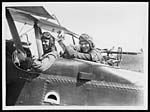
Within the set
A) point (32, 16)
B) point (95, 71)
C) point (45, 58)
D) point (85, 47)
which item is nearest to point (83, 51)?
point (85, 47)

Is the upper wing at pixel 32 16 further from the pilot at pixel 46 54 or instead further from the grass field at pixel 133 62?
the grass field at pixel 133 62

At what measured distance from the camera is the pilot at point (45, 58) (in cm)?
165

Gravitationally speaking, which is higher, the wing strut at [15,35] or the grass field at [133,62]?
the wing strut at [15,35]

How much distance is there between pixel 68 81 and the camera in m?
1.64

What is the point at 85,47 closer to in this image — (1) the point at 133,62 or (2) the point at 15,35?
(1) the point at 133,62

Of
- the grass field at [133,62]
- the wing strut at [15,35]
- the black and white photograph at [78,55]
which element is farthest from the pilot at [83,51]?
the wing strut at [15,35]

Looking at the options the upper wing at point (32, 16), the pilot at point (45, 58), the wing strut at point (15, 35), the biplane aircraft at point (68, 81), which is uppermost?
the upper wing at point (32, 16)

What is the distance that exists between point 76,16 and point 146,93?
2.32 feet

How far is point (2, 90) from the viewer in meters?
1.69

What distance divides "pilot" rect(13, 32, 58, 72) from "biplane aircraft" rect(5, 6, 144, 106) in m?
0.03

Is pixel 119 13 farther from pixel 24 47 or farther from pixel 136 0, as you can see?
pixel 24 47

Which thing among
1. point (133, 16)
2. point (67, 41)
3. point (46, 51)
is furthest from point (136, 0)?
point (46, 51)

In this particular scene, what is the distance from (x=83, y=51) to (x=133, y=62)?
34cm

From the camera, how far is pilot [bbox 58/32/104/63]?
1.64 metres
